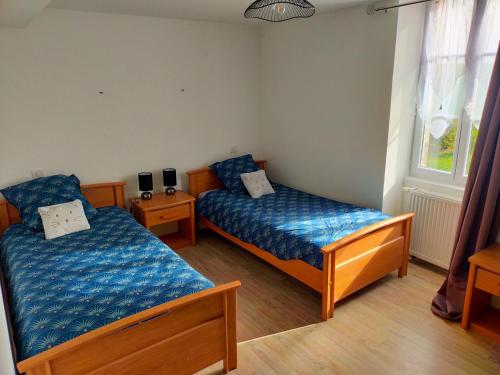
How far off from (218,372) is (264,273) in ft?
3.97

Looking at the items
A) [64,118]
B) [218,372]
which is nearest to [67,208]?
[64,118]

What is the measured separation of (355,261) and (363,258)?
0.09 m

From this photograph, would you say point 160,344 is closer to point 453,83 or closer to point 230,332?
point 230,332

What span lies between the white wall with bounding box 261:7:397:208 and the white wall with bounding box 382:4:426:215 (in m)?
0.06

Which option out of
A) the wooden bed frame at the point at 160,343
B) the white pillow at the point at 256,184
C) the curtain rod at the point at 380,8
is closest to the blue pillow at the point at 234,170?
the white pillow at the point at 256,184

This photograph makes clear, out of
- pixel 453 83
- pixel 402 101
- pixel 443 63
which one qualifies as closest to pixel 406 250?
pixel 402 101

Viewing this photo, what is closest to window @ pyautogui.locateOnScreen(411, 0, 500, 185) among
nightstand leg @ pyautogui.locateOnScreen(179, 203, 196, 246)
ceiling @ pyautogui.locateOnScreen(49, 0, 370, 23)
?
ceiling @ pyautogui.locateOnScreen(49, 0, 370, 23)

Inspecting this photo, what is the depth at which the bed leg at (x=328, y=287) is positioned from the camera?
2.50 metres

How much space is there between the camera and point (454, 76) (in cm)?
292

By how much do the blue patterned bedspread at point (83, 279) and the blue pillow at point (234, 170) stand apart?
1.20 m

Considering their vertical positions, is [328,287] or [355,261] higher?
[355,261]

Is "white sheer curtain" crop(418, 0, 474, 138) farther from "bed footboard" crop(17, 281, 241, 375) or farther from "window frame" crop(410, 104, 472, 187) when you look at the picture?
"bed footboard" crop(17, 281, 241, 375)

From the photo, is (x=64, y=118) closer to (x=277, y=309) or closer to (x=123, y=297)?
(x=123, y=297)

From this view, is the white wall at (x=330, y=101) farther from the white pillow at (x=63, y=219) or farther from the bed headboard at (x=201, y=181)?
the white pillow at (x=63, y=219)
